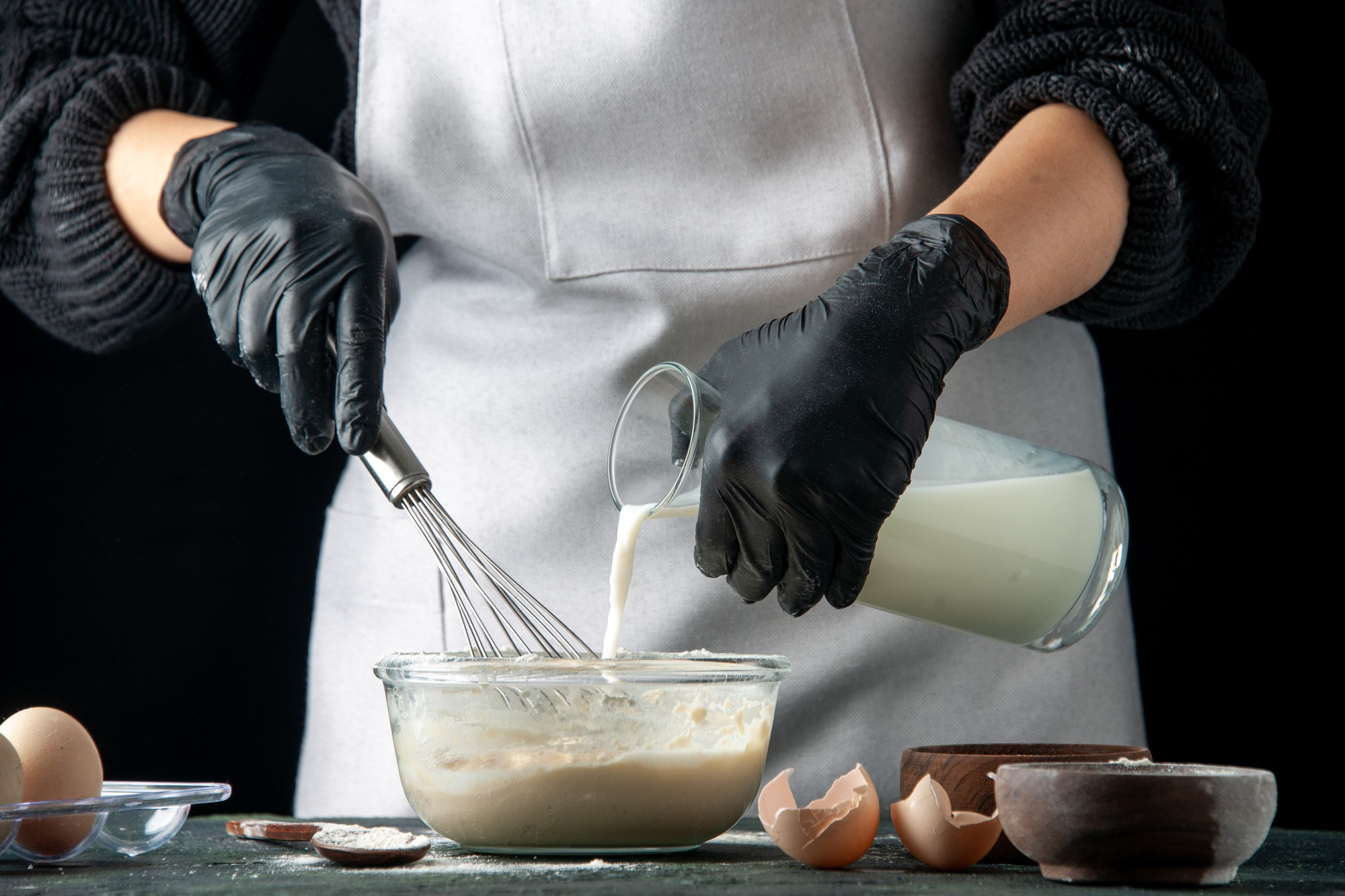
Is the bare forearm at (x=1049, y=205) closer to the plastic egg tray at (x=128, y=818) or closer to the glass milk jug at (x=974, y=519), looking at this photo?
the glass milk jug at (x=974, y=519)

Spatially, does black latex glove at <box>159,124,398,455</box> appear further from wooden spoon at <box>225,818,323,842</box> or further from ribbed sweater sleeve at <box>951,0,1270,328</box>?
ribbed sweater sleeve at <box>951,0,1270,328</box>

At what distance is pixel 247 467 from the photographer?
5.87ft

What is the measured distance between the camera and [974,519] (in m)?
0.85

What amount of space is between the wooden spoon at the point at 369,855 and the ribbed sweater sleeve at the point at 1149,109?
751mm

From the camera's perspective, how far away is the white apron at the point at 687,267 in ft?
3.75

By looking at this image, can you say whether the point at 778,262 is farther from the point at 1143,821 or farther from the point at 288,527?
the point at 288,527

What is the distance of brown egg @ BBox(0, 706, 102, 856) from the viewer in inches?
31.1

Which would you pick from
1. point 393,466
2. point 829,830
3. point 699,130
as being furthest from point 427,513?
point 699,130

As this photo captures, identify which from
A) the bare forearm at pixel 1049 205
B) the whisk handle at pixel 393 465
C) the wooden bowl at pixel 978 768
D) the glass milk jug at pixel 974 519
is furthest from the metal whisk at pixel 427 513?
the bare forearm at pixel 1049 205

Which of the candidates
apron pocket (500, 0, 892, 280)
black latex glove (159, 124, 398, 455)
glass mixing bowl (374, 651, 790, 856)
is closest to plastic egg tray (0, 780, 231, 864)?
glass mixing bowl (374, 651, 790, 856)

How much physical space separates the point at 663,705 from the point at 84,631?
128cm

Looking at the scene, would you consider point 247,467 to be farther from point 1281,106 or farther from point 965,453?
point 1281,106

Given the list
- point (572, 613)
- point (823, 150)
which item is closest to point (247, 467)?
point (572, 613)

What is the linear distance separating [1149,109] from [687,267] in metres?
0.43
